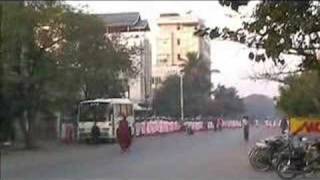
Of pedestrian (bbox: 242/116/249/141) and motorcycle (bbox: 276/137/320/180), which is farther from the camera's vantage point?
pedestrian (bbox: 242/116/249/141)

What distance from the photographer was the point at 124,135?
30.5 metres

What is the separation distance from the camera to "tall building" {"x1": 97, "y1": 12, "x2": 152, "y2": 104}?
98.1ft

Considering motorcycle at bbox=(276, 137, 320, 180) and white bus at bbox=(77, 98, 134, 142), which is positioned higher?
white bus at bbox=(77, 98, 134, 142)

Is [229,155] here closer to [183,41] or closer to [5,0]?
[183,41]

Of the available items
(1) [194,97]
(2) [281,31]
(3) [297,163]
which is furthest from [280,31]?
(1) [194,97]

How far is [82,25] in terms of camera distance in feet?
98.0

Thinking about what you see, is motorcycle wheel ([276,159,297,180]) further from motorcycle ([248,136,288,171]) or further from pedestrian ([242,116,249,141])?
pedestrian ([242,116,249,141])

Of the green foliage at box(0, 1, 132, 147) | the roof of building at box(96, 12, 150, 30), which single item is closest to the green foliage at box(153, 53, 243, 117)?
the roof of building at box(96, 12, 150, 30)

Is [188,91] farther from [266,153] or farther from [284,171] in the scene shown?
[284,171]

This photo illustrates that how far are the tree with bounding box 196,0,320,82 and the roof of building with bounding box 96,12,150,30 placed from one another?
428 inches

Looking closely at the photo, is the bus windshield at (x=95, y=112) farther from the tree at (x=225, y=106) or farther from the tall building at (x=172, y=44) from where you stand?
the tree at (x=225, y=106)

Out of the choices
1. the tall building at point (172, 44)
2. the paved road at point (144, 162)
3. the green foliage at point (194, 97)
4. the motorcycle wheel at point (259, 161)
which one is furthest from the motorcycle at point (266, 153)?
the tall building at point (172, 44)

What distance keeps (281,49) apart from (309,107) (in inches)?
1278

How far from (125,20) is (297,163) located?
535 inches
